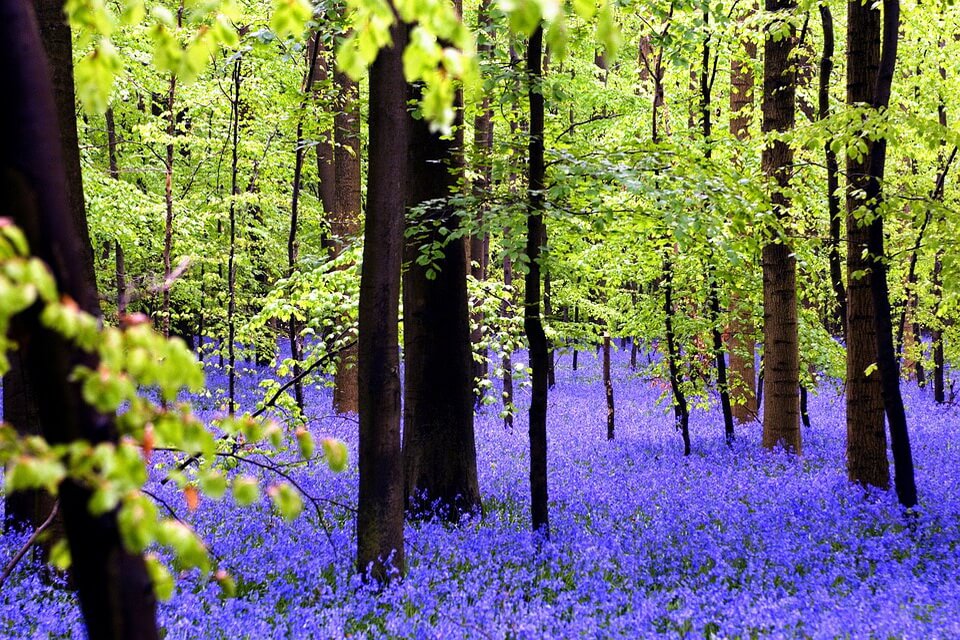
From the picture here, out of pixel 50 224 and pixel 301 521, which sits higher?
pixel 50 224

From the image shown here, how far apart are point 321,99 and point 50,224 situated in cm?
745

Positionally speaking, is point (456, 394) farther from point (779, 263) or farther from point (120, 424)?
point (120, 424)

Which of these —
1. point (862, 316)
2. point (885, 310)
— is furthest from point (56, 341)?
point (862, 316)

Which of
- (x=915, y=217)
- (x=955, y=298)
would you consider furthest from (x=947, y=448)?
(x=915, y=217)

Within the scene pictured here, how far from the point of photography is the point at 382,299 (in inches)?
239

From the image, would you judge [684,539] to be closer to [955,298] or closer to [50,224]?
[955,298]

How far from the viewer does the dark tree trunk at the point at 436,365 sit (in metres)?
8.44

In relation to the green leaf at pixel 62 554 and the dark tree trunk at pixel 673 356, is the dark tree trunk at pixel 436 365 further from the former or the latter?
the green leaf at pixel 62 554

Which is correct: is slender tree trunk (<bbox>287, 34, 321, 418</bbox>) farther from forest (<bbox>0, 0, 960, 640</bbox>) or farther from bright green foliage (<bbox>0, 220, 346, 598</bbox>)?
bright green foliage (<bbox>0, 220, 346, 598</bbox>)

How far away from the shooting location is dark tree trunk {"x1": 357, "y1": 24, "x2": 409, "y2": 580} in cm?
606

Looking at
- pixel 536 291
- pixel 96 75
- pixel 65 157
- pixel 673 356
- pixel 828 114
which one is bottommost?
pixel 673 356

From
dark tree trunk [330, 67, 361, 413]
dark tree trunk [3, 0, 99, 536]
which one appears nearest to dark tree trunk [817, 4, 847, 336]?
dark tree trunk [330, 67, 361, 413]

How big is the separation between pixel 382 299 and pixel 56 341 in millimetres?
3985

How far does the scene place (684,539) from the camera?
25.7 ft
